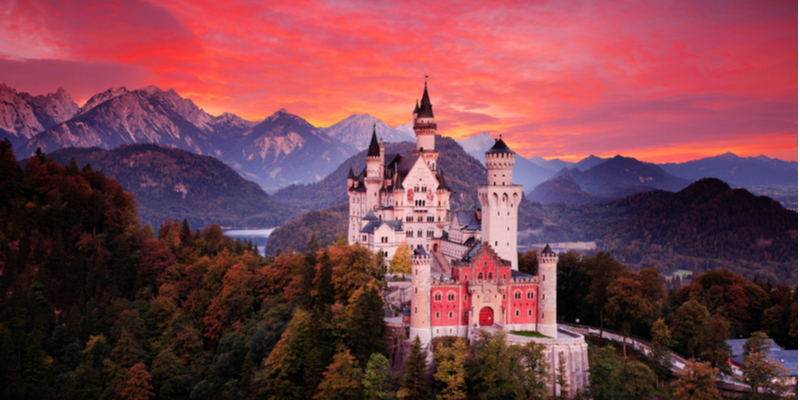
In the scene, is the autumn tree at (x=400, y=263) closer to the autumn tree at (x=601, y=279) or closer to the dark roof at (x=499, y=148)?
the dark roof at (x=499, y=148)

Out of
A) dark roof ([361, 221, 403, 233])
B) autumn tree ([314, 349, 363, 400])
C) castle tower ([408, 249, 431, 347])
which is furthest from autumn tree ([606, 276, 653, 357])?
dark roof ([361, 221, 403, 233])

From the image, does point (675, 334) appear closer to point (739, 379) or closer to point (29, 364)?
point (739, 379)

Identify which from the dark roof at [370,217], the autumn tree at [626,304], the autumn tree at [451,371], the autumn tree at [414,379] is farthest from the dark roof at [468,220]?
the autumn tree at [414,379]

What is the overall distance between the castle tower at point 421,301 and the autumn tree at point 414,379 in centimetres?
289

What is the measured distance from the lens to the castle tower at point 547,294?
51500 mm

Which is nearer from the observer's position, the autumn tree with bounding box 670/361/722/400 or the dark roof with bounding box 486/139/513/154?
the autumn tree with bounding box 670/361/722/400

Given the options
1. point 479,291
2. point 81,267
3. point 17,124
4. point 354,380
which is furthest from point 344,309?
point 17,124

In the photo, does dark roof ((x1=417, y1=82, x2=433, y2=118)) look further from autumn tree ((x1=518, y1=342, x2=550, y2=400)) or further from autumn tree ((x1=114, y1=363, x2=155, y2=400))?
autumn tree ((x1=114, y1=363, x2=155, y2=400))

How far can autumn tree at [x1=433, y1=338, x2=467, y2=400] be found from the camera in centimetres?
4466

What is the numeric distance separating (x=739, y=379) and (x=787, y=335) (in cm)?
1558

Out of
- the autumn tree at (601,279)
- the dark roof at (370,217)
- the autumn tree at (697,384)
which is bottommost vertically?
the autumn tree at (697,384)

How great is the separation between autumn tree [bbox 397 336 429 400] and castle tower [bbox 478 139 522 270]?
1943 cm

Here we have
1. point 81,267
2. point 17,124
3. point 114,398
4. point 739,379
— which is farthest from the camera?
point 17,124

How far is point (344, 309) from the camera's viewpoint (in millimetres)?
54000
